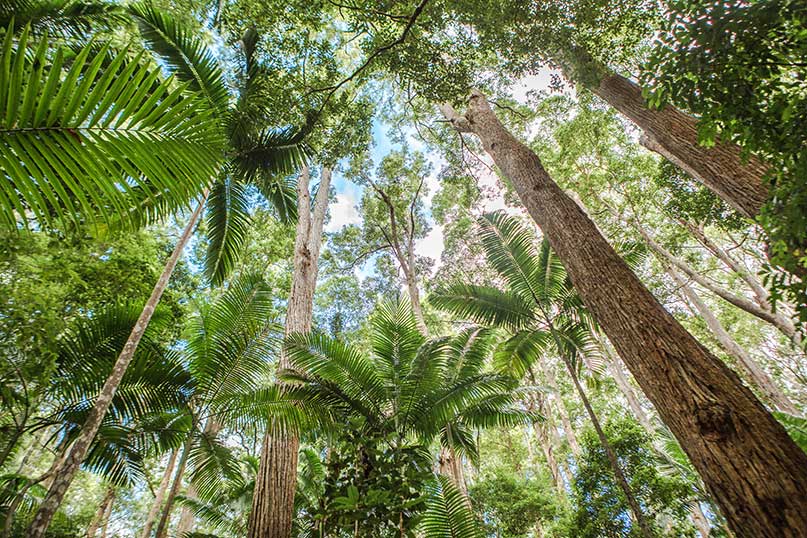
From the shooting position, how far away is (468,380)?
18.1ft

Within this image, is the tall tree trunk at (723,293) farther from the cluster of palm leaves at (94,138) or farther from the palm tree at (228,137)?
the cluster of palm leaves at (94,138)

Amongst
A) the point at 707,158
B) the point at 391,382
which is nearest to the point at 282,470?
the point at 391,382

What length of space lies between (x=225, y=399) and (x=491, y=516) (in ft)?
25.4

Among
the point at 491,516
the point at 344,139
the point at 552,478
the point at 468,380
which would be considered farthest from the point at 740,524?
the point at 552,478

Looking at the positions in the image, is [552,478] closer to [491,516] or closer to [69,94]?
[491,516]

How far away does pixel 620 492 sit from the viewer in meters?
6.24

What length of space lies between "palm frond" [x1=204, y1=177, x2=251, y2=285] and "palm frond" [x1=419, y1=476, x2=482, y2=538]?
5.00 metres

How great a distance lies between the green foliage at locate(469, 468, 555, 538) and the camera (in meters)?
8.60

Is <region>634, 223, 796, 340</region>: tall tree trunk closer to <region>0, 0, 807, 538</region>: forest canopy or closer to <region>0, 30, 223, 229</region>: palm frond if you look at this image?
<region>0, 0, 807, 538</region>: forest canopy

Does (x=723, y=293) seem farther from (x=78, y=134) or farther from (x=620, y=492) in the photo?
(x=78, y=134)

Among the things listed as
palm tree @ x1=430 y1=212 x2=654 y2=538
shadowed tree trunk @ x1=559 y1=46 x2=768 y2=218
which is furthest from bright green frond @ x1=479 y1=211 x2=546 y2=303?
shadowed tree trunk @ x1=559 y1=46 x2=768 y2=218

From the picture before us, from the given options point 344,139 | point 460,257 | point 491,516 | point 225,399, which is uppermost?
point 460,257

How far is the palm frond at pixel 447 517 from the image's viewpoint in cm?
529

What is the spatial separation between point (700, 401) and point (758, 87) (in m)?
1.96
